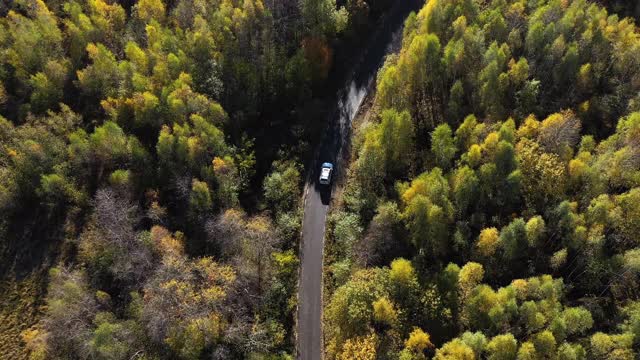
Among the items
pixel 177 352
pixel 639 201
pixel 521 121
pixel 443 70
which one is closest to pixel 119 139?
pixel 177 352

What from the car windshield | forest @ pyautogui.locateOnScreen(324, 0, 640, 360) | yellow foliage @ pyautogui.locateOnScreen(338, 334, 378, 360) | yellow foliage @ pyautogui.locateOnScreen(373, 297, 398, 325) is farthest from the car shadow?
yellow foliage @ pyautogui.locateOnScreen(338, 334, 378, 360)

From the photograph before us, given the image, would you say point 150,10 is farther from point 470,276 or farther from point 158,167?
point 470,276

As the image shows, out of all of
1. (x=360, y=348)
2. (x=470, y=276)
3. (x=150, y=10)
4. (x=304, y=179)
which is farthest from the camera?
(x=150, y=10)

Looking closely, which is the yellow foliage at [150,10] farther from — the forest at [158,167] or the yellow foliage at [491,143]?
the yellow foliage at [491,143]

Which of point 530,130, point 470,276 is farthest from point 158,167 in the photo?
point 530,130

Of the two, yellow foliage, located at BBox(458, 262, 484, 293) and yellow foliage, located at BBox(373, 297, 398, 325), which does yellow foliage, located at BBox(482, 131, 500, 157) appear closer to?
yellow foliage, located at BBox(458, 262, 484, 293)


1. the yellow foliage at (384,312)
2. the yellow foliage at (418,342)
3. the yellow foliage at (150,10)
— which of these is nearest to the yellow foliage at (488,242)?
the yellow foliage at (418,342)
